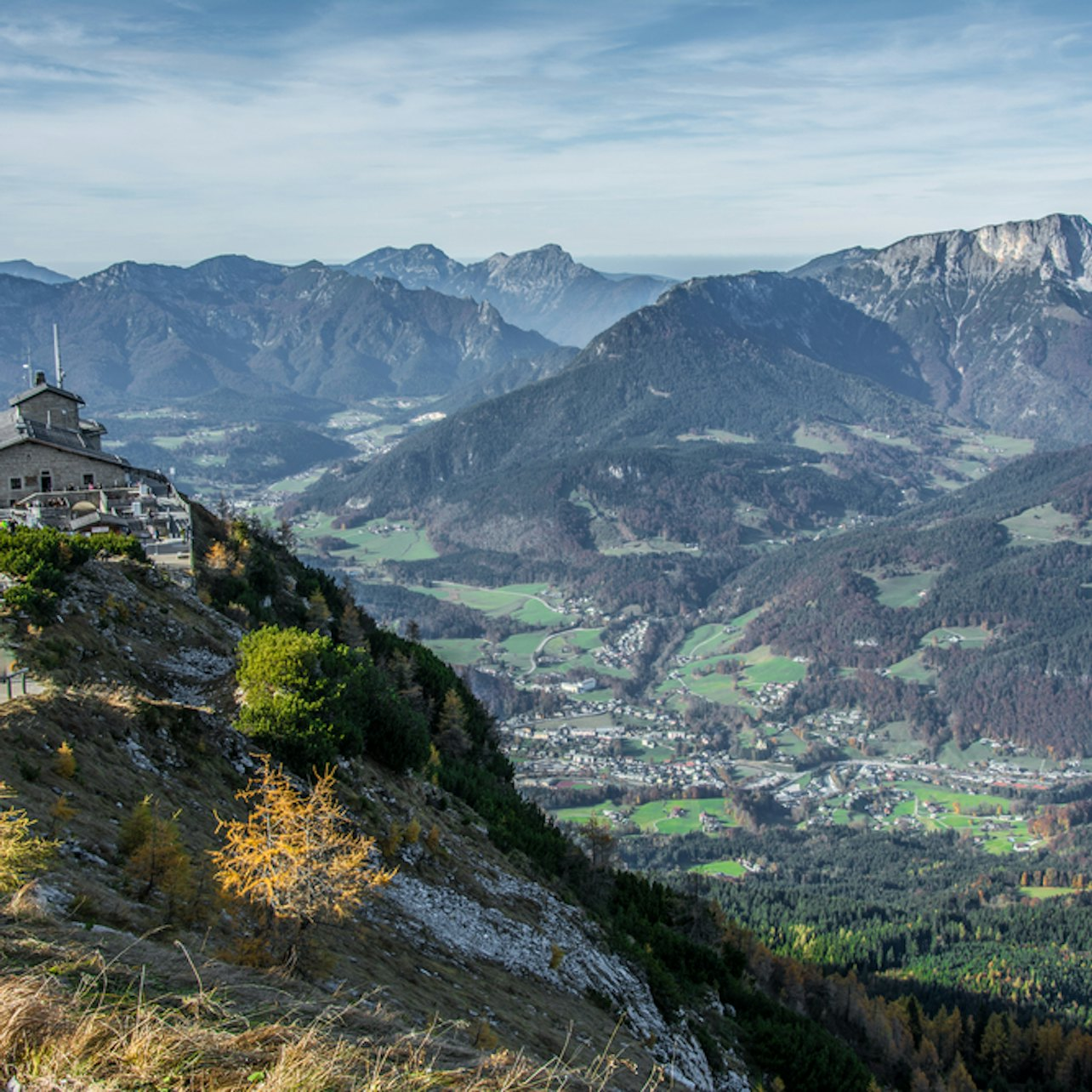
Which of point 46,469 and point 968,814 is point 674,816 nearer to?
point 968,814

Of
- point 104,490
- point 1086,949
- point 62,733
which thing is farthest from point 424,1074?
point 1086,949

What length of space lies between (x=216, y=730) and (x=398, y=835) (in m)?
5.95

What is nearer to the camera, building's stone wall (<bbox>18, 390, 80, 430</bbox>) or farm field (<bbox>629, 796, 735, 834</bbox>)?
building's stone wall (<bbox>18, 390, 80, 430</bbox>)

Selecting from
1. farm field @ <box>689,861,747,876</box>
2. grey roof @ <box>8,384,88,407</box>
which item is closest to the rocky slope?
grey roof @ <box>8,384,88,407</box>

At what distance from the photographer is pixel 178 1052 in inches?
318

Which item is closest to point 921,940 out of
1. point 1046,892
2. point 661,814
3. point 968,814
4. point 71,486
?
point 1046,892

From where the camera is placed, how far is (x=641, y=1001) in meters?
28.2

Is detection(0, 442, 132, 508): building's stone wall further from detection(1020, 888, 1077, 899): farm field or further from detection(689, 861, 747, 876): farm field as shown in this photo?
detection(1020, 888, 1077, 899): farm field

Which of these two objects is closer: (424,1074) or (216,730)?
(424,1074)

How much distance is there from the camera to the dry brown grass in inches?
305

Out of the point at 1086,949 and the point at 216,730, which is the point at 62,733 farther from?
the point at 1086,949

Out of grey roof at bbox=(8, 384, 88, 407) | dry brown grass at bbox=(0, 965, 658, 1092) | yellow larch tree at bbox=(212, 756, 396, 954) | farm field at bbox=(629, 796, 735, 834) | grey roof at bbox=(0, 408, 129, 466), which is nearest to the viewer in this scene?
dry brown grass at bbox=(0, 965, 658, 1092)

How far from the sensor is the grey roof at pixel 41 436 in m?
47.3

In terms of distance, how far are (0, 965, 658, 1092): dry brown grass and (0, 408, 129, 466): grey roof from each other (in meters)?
44.4
